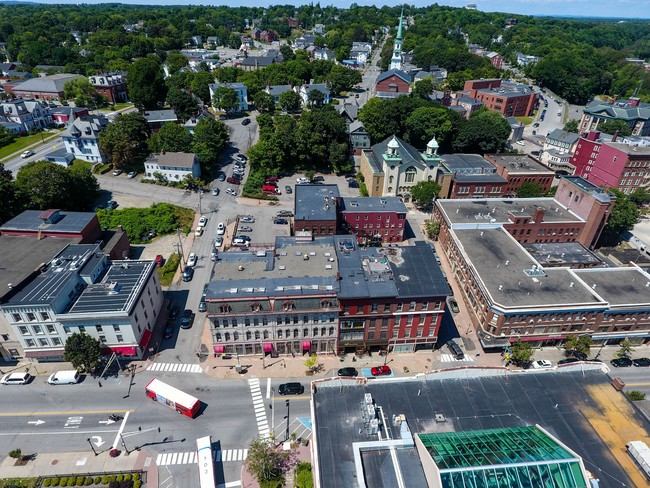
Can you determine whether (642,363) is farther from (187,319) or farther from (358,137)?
(358,137)

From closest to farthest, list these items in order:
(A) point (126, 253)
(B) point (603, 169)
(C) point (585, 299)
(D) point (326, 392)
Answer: (D) point (326, 392), (C) point (585, 299), (A) point (126, 253), (B) point (603, 169)

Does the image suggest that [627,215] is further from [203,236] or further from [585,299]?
[203,236]

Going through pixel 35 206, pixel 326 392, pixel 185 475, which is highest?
pixel 326 392

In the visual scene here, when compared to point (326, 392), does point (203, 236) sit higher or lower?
lower

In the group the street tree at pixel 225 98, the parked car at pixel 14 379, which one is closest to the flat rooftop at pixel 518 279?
the parked car at pixel 14 379

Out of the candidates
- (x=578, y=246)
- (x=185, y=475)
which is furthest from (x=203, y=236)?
(x=578, y=246)

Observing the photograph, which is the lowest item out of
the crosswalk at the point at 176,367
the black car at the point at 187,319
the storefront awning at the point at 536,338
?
the crosswalk at the point at 176,367

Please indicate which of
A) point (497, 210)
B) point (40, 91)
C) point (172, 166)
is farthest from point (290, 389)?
point (40, 91)

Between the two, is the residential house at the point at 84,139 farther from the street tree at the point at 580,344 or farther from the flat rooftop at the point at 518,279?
the street tree at the point at 580,344
